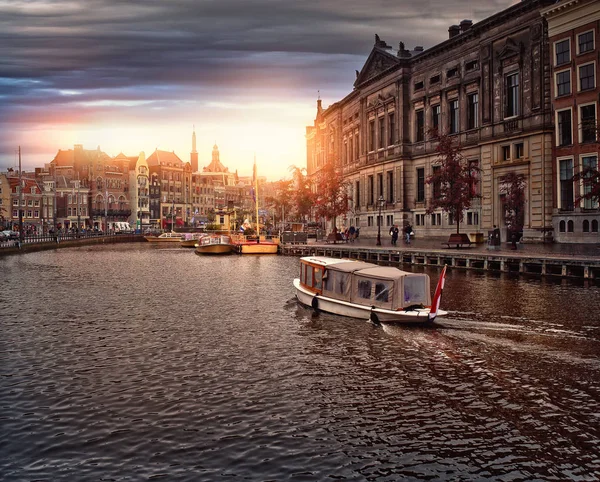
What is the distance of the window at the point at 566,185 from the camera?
2069 inches

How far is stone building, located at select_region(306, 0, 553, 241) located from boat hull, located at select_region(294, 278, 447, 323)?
33040 millimetres

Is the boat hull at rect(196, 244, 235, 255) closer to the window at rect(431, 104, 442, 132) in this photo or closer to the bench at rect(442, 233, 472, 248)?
the window at rect(431, 104, 442, 132)

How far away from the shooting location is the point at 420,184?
254 ft

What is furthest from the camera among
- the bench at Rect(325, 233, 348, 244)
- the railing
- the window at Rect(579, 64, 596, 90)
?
the bench at Rect(325, 233, 348, 244)

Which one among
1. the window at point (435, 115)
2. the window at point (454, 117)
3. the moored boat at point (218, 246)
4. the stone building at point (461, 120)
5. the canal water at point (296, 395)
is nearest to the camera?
the canal water at point (296, 395)

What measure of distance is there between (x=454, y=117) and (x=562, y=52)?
58.7ft

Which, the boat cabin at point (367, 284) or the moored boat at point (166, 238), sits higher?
the moored boat at point (166, 238)

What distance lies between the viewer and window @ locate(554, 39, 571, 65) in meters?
52.6

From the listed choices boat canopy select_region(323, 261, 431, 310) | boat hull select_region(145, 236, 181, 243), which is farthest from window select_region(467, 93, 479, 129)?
boat hull select_region(145, 236, 181, 243)

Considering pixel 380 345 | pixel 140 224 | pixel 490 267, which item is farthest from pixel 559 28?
pixel 140 224

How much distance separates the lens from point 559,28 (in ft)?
174

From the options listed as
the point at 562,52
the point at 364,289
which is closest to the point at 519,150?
the point at 562,52

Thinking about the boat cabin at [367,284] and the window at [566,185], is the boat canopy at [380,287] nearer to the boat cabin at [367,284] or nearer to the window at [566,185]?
the boat cabin at [367,284]

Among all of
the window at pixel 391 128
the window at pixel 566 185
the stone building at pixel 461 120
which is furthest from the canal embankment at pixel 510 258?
the window at pixel 391 128
